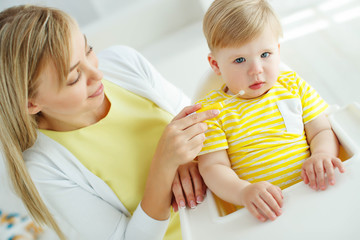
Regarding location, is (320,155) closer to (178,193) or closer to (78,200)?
(178,193)

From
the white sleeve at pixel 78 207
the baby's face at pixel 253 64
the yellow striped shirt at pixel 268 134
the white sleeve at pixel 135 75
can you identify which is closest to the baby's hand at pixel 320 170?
the yellow striped shirt at pixel 268 134

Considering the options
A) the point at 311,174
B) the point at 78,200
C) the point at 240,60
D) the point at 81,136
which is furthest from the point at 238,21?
the point at 78,200

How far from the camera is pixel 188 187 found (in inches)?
37.0

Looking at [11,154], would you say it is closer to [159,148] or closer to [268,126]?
[159,148]

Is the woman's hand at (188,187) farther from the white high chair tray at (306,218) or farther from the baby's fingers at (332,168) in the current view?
the baby's fingers at (332,168)

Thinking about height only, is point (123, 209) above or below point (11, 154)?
below

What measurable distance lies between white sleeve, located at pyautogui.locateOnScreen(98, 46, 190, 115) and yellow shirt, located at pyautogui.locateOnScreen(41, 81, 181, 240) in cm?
3

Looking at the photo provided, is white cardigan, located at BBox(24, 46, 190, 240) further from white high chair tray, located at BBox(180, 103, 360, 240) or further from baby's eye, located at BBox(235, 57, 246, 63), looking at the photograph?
baby's eye, located at BBox(235, 57, 246, 63)

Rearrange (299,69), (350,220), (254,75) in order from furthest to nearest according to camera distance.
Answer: (299,69) → (254,75) → (350,220)

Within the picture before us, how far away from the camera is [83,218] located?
0.98 metres

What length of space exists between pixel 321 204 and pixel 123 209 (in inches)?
22.6

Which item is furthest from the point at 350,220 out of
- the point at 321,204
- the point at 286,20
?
the point at 286,20

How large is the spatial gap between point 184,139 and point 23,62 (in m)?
0.42

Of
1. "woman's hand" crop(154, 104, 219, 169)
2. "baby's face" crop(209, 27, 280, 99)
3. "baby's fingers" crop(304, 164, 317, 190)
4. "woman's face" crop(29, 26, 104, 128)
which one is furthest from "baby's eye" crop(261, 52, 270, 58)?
"woman's face" crop(29, 26, 104, 128)
